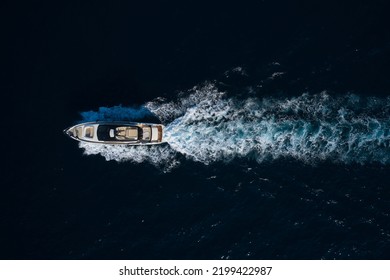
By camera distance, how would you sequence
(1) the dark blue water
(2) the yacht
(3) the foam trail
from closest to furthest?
(1) the dark blue water, (2) the yacht, (3) the foam trail

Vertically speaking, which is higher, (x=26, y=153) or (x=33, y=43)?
(x=33, y=43)

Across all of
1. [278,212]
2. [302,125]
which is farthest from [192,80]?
[278,212]

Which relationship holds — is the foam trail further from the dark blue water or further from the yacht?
the yacht

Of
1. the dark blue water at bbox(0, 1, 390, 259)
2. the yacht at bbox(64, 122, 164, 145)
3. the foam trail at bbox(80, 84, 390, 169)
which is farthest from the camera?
the foam trail at bbox(80, 84, 390, 169)

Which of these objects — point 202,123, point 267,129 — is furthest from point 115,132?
point 267,129

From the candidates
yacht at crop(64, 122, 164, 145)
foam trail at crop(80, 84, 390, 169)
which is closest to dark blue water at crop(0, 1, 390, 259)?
foam trail at crop(80, 84, 390, 169)

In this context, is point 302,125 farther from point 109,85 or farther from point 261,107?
point 109,85
